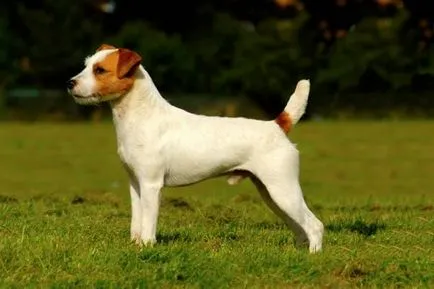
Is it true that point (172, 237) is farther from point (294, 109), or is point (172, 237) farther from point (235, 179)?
point (294, 109)

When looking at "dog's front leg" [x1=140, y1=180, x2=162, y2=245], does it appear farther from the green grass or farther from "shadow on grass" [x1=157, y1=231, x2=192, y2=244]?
"shadow on grass" [x1=157, y1=231, x2=192, y2=244]

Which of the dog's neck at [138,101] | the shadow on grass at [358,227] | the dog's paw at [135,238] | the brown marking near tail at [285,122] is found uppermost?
the dog's neck at [138,101]

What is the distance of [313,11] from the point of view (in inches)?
1405

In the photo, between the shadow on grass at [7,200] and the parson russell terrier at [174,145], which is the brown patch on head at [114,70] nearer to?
the parson russell terrier at [174,145]

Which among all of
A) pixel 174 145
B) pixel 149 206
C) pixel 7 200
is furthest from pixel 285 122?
pixel 7 200

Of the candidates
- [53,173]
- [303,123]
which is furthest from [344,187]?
[303,123]

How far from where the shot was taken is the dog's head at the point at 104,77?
25.8ft

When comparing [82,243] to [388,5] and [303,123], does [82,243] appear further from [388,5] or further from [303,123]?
[388,5]

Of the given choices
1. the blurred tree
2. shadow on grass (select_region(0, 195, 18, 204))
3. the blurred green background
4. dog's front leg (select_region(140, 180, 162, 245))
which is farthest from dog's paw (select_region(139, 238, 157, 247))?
the blurred tree

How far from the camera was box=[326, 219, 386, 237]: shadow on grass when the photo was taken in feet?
31.6

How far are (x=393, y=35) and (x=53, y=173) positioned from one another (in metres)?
15.8

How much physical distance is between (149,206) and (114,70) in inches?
44.0

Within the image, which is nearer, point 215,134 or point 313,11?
point 215,134

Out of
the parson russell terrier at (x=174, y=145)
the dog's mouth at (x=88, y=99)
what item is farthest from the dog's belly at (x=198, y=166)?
the dog's mouth at (x=88, y=99)
